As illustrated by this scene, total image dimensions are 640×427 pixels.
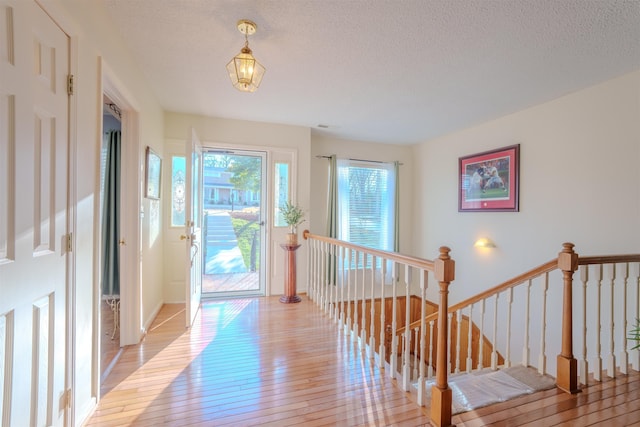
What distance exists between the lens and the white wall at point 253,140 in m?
→ 3.64

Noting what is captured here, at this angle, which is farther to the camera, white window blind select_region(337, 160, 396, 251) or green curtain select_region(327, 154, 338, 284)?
white window blind select_region(337, 160, 396, 251)

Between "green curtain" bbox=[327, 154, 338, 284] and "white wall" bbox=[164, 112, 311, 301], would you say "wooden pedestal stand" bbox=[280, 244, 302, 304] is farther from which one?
"green curtain" bbox=[327, 154, 338, 284]

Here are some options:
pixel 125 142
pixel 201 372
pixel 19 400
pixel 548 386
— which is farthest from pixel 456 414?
pixel 125 142

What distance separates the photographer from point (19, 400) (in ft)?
3.66

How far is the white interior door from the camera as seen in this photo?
1.04 meters

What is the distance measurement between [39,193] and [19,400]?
32.0 inches

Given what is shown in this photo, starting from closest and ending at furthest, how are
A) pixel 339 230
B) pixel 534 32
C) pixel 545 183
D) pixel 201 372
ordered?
pixel 534 32 < pixel 201 372 < pixel 545 183 < pixel 339 230

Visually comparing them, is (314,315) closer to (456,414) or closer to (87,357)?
(456,414)

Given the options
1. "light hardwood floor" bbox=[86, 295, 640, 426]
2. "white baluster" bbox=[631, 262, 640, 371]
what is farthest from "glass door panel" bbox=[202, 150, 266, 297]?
"white baluster" bbox=[631, 262, 640, 371]

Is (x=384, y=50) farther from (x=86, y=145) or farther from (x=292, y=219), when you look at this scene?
(x=292, y=219)

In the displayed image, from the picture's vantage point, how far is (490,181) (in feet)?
12.5

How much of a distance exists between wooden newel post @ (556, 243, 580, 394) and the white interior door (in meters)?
2.91

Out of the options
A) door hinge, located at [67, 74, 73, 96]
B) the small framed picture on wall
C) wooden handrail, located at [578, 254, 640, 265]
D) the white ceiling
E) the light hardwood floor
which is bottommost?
the light hardwood floor

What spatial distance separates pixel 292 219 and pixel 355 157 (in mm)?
1831
